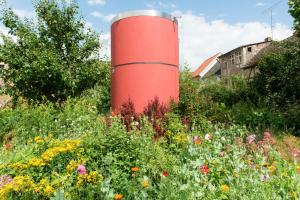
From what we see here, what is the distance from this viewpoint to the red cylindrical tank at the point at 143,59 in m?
8.11

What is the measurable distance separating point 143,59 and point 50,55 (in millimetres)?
5882

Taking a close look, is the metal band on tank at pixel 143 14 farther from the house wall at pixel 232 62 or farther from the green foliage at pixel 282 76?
the house wall at pixel 232 62

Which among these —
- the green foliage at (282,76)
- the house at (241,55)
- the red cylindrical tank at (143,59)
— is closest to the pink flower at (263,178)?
the red cylindrical tank at (143,59)

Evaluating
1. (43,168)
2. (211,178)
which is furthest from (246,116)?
(43,168)

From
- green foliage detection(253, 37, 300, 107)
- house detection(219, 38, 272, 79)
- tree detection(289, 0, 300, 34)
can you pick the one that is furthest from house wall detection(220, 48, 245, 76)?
tree detection(289, 0, 300, 34)

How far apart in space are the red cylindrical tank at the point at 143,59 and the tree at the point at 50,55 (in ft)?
16.9

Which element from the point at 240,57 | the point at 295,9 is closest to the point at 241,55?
the point at 240,57

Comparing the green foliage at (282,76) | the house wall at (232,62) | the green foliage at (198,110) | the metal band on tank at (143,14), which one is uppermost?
the house wall at (232,62)

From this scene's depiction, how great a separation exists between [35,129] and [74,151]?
4.56 meters

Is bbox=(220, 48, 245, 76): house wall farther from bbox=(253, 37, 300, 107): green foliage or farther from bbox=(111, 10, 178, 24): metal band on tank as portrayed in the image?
bbox=(111, 10, 178, 24): metal band on tank

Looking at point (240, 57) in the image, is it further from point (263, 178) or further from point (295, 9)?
point (263, 178)

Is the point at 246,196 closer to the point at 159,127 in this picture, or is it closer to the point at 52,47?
the point at 159,127

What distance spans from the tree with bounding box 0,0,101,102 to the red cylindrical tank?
5155 millimetres

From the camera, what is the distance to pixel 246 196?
11.6 ft
